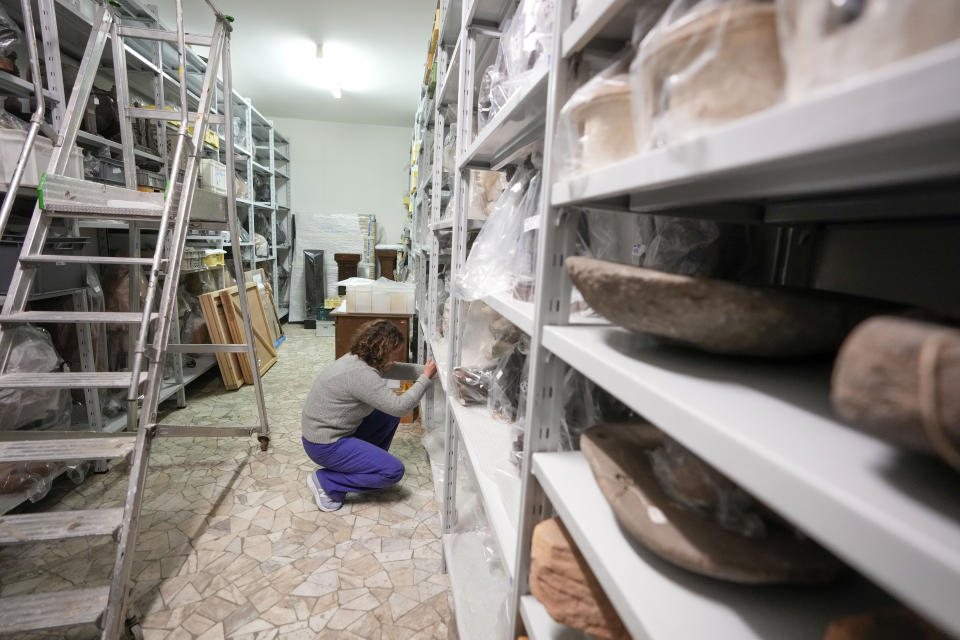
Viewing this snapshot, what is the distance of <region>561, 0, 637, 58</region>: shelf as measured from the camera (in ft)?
1.73

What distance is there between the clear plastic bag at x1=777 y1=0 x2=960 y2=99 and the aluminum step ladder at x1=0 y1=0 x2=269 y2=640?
185cm

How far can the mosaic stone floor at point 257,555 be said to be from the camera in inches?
59.8

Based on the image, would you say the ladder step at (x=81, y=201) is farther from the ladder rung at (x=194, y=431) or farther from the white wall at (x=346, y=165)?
the white wall at (x=346, y=165)

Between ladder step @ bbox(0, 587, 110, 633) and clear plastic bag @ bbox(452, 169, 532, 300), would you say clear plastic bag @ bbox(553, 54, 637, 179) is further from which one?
ladder step @ bbox(0, 587, 110, 633)

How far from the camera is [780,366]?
51 centimetres

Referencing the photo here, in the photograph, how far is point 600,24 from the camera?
55 centimetres

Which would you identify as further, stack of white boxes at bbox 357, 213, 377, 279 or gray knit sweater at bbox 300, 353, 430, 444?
stack of white boxes at bbox 357, 213, 377, 279

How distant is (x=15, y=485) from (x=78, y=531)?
0.90 metres

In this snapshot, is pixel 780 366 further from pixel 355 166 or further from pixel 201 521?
pixel 355 166

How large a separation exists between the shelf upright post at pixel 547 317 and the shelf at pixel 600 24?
0.14 feet

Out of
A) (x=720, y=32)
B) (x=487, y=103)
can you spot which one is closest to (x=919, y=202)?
(x=720, y=32)

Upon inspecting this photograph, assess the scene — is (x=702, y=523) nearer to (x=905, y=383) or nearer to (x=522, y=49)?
(x=905, y=383)

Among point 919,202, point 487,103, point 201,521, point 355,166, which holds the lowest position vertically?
point 201,521

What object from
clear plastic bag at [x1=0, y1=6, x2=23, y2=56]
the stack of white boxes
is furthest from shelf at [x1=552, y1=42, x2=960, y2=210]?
the stack of white boxes
